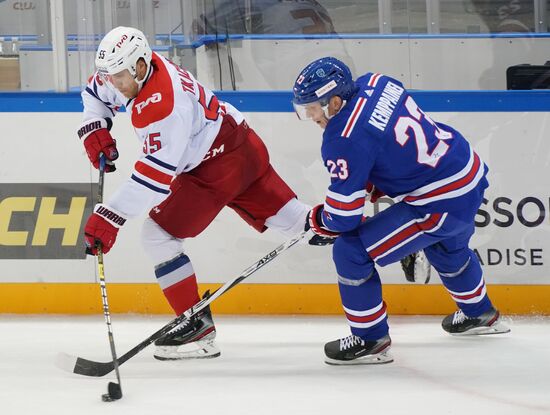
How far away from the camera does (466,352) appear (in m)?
3.64

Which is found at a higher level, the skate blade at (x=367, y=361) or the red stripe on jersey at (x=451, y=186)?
the red stripe on jersey at (x=451, y=186)

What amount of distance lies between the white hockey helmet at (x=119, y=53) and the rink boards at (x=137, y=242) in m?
1.04

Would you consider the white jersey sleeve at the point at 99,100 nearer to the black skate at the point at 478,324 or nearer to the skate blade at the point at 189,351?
the skate blade at the point at 189,351

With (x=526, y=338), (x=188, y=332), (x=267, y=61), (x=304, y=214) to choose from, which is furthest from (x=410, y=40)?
(x=188, y=332)

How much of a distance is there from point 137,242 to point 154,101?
1186 millimetres

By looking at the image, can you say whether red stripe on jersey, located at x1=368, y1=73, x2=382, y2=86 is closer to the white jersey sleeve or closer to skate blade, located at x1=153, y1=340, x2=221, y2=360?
the white jersey sleeve

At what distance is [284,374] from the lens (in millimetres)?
3367

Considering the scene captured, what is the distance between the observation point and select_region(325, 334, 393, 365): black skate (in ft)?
11.4

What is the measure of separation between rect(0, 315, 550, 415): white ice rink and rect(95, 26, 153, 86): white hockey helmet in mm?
989

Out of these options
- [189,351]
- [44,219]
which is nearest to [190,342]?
[189,351]

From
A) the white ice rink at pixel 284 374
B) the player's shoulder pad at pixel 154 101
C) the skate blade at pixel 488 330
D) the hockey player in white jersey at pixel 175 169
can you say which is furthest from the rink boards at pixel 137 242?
the player's shoulder pad at pixel 154 101

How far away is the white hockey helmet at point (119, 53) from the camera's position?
10.9ft

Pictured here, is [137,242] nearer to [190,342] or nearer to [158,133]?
[190,342]

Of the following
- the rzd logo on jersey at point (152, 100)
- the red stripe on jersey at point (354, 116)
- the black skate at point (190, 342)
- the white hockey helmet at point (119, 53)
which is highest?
the white hockey helmet at point (119, 53)
